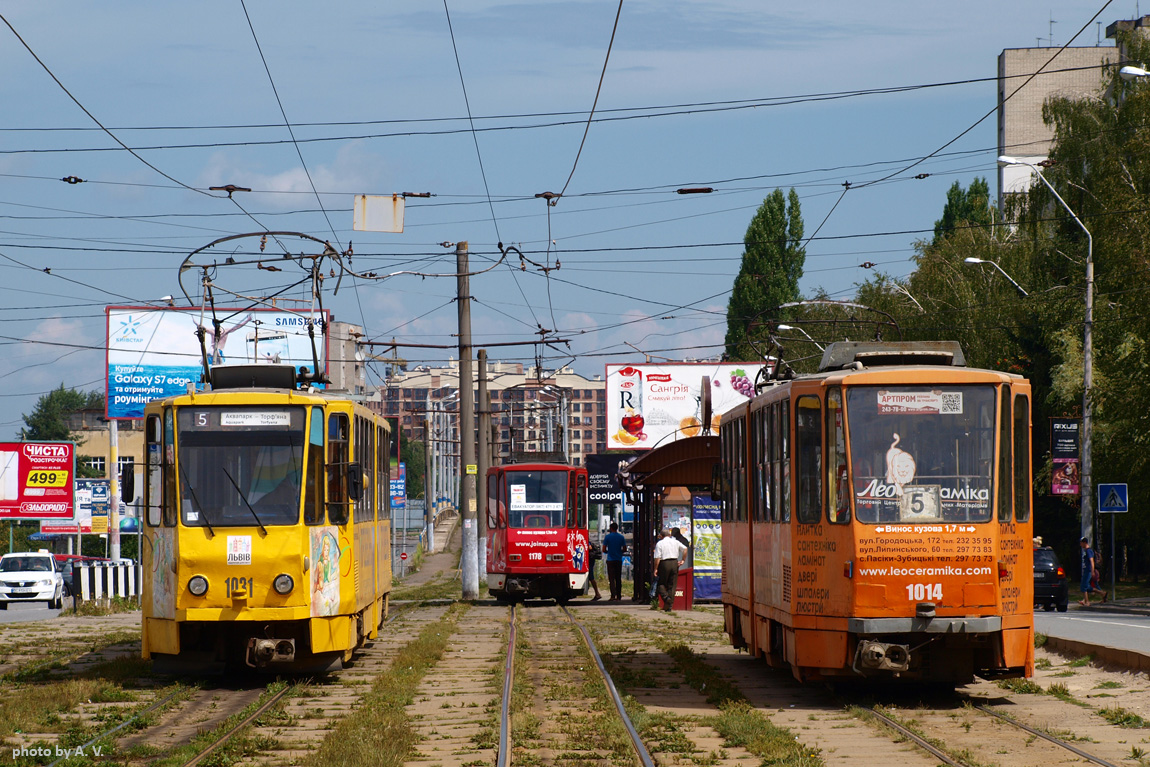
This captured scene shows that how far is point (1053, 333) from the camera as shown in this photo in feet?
139

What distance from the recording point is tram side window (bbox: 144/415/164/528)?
14.5 meters

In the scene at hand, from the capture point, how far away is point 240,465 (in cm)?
1434

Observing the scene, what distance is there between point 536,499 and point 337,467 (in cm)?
1768

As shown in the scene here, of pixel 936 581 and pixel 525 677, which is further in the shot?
pixel 525 677

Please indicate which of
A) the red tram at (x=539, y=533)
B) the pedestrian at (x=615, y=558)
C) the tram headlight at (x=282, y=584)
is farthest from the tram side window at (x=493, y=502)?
the tram headlight at (x=282, y=584)

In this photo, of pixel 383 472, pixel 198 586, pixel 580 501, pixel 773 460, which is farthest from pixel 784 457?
pixel 580 501

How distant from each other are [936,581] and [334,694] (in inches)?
219

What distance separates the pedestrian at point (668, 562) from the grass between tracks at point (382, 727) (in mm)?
10437

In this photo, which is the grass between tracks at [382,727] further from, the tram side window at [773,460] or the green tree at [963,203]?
the green tree at [963,203]

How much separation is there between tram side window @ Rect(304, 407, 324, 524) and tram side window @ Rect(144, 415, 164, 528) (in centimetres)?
142

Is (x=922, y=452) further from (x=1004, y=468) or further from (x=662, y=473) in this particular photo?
(x=662, y=473)

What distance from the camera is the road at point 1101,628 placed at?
63.9 ft

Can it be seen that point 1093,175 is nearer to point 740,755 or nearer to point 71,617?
point 71,617

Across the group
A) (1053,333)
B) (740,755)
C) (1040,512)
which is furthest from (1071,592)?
(740,755)
